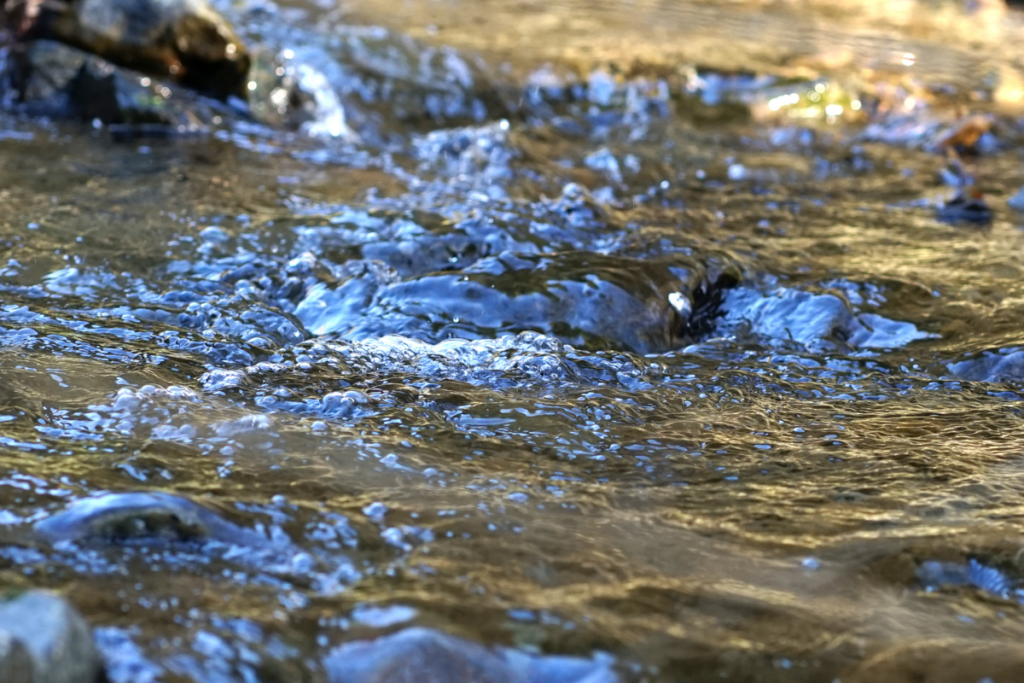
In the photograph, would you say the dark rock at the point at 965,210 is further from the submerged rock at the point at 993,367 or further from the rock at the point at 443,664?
the rock at the point at 443,664

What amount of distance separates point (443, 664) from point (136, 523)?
0.67 m

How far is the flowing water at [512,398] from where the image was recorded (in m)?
1.65

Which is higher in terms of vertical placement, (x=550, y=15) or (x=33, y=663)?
(x=550, y=15)

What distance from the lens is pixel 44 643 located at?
1301 millimetres

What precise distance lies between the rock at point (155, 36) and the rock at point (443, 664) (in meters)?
4.90

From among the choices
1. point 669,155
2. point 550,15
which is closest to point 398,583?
point 669,155

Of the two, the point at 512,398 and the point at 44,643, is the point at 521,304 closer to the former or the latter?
the point at 512,398

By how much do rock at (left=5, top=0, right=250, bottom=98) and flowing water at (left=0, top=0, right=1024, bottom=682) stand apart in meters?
0.55

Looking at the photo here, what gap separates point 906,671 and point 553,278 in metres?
2.06

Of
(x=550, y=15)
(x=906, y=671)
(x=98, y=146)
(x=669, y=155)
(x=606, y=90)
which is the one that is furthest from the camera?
(x=550, y=15)

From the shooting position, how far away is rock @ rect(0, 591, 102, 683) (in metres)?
1.26

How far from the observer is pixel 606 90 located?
6719 millimetres

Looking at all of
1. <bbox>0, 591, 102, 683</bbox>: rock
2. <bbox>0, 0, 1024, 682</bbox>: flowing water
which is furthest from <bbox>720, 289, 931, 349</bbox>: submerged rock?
<bbox>0, 591, 102, 683</bbox>: rock

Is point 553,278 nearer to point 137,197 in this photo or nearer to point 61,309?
point 61,309
